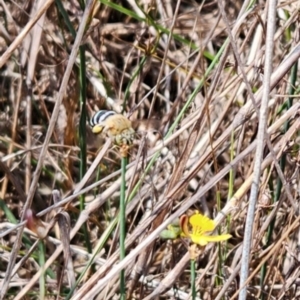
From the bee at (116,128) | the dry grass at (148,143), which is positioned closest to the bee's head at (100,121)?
the bee at (116,128)

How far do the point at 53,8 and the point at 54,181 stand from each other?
0.40m

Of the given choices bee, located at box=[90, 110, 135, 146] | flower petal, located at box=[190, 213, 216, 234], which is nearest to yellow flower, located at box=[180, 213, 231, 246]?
flower petal, located at box=[190, 213, 216, 234]

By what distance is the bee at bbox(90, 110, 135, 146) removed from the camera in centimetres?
81

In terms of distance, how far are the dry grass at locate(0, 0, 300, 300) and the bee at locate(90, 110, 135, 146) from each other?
0.11 metres

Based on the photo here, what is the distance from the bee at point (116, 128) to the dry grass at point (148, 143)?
0.11 meters

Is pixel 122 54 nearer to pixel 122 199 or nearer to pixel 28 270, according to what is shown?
pixel 28 270

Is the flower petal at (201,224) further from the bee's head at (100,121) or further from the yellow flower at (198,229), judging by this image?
the bee's head at (100,121)

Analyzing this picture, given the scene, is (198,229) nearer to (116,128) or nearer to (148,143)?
(116,128)

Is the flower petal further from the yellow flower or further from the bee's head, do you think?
the bee's head

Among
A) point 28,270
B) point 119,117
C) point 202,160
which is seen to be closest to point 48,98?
point 28,270

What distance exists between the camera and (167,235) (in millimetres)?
913

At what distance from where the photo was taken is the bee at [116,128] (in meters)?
0.81

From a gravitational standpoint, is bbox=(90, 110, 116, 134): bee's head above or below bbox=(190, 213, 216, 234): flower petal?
above

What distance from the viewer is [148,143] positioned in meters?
1.51
